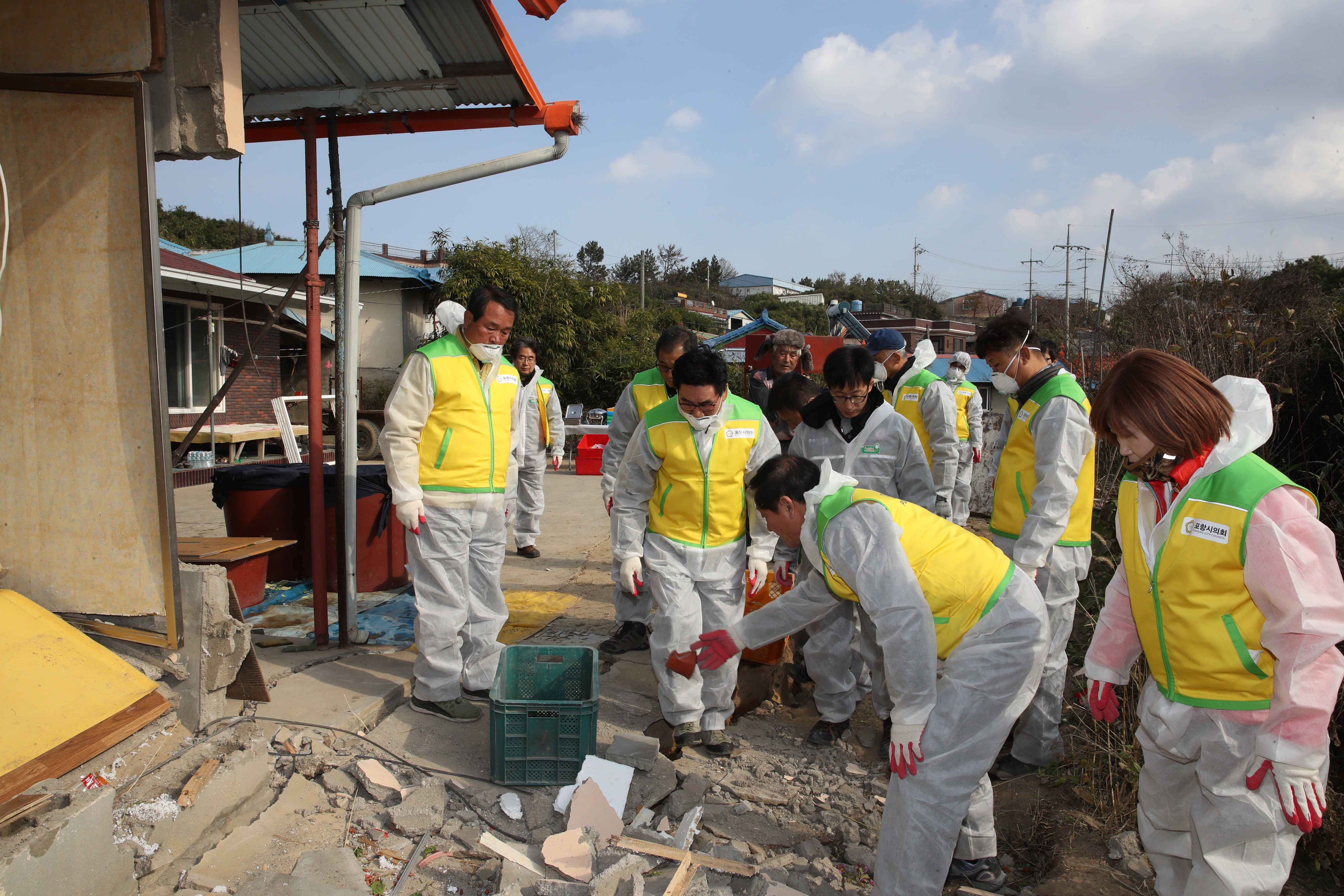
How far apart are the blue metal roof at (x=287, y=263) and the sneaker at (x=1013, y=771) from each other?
40.5ft

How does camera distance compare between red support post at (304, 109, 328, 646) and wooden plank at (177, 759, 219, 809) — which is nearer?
wooden plank at (177, 759, 219, 809)

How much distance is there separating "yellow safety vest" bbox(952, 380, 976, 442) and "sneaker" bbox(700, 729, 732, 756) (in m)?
5.26

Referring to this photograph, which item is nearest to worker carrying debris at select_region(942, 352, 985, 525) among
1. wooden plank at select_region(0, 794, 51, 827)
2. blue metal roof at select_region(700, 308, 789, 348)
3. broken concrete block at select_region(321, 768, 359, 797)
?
blue metal roof at select_region(700, 308, 789, 348)

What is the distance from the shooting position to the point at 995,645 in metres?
2.39

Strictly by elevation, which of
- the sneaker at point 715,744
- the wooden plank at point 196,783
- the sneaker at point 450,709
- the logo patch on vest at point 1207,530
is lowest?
the sneaker at point 715,744

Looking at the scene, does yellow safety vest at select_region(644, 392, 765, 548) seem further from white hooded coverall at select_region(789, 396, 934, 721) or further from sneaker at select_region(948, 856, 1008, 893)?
sneaker at select_region(948, 856, 1008, 893)

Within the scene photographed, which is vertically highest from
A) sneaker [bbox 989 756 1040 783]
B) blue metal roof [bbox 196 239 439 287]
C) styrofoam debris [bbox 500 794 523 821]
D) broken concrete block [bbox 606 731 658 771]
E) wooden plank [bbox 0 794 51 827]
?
blue metal roof [bbox 196 239 439 287]

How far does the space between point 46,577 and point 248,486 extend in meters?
2.33

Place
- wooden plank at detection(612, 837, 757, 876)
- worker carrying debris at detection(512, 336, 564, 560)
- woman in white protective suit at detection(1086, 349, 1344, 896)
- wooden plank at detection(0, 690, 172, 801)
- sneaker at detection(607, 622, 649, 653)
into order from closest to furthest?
woman in white protective suit at detection(1086, 349, 1344, 896)
wooden plank at detection(0, 690, 172, 801)
wooden plank at detection(612, 837, 757, 876)
sneaker at detection(607, 622, 649, 653)
worker carrying debris at detection(512, 336, 564, 560)

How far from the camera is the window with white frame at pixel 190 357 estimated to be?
11992 millimetres

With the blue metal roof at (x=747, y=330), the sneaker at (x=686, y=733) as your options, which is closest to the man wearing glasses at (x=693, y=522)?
the sneaker at (x=686, y=733)

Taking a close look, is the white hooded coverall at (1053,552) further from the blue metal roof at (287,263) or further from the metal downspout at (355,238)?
the blue metal roof at (287,263)

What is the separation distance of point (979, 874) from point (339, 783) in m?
2.35

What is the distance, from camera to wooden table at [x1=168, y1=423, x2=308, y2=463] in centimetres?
1196
